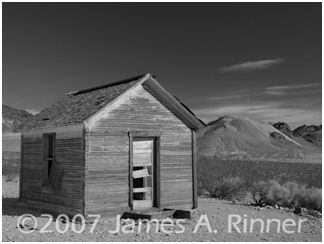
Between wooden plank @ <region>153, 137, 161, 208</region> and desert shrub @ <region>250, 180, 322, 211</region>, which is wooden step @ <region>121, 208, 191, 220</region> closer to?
wooden plank @ <region>153, 137, 161, 208</region>

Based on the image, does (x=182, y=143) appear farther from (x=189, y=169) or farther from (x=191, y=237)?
(x=191, y=237)

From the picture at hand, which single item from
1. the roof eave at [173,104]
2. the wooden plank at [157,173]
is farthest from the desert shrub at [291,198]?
the wooden plank at [157,173]

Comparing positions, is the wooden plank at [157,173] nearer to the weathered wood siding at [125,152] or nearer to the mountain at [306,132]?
the weathered wood siding at [125,152]

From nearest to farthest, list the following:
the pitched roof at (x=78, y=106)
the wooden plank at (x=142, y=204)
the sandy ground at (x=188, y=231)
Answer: the sandy ground at (x=188, y=231) < the pitched roof at (x=78, y=106) < the wooden plank at (x=142, y=204)

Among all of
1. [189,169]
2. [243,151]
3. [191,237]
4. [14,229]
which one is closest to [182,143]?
→ [189,169]

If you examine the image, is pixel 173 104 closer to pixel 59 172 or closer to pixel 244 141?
pixel 59 172

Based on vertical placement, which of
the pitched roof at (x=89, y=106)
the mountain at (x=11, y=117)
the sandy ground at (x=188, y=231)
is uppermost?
the mountain at (x=11, y=117)

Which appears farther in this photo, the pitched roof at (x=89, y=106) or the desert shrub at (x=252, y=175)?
the desert shrub at (x=252, y=175)

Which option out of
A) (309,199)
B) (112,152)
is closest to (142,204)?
(112,152)

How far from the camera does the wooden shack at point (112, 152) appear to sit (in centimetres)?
1274

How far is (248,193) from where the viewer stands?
1984 centimetres

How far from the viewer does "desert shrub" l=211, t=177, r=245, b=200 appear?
18.9 meters

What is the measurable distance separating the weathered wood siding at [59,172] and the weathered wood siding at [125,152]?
1.23 ft

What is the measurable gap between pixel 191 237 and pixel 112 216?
10.4ft
